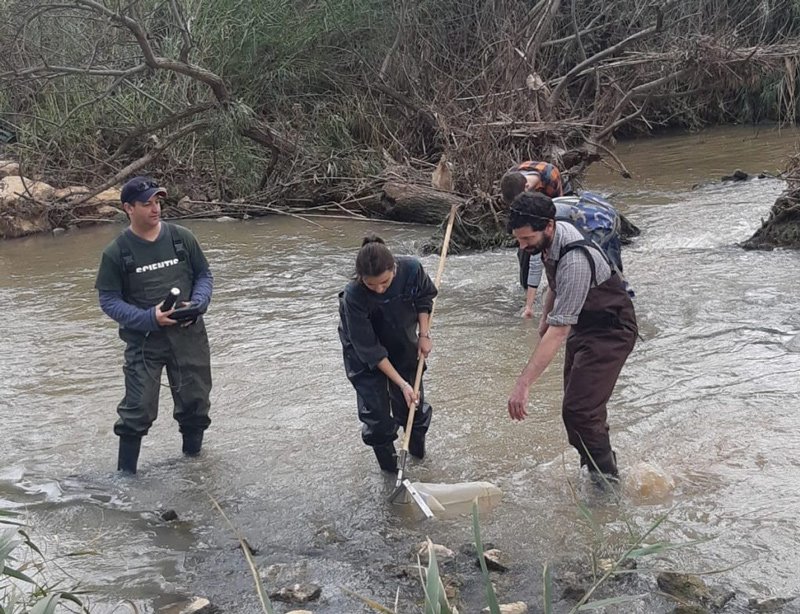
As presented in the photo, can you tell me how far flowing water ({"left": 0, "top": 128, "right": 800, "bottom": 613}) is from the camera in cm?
393

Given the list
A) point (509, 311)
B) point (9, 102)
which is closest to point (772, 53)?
point (509, 311)

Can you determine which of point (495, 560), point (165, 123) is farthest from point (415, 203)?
point (495, 560)

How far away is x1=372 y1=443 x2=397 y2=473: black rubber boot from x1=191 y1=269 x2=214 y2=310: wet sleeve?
3.88 feet

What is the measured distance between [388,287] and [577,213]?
1043 mm

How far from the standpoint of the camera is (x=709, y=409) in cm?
538

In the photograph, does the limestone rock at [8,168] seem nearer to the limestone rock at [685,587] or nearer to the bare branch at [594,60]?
the bare branch at [594,60]

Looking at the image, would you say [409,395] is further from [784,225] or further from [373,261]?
[784,225]

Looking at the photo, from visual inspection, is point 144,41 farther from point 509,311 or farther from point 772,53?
point 772,53

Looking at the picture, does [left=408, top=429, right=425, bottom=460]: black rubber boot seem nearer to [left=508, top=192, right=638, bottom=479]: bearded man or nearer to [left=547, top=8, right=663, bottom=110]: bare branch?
[left=508, top=192, right=638, bottom=479]: bearded man

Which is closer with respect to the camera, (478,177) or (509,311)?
(509,311)

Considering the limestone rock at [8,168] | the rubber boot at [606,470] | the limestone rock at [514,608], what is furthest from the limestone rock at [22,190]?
the limestone rock at [514,608]

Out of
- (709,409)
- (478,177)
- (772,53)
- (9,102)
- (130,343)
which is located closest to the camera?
(130,343)

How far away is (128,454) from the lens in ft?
16.5

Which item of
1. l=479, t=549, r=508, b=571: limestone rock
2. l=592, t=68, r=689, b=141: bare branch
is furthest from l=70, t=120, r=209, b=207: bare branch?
l=479, t=549, r=508, b=571: limestone rock
